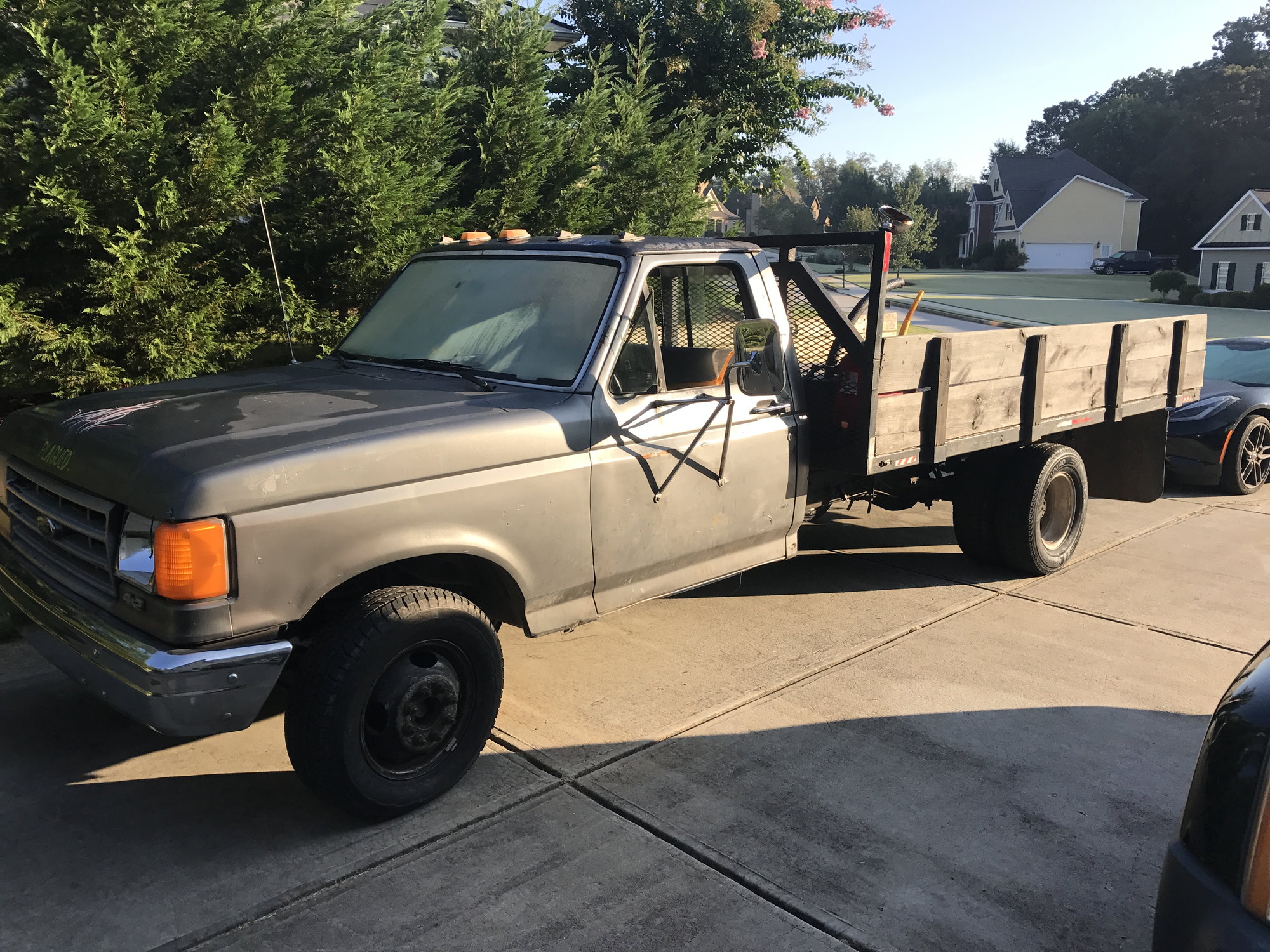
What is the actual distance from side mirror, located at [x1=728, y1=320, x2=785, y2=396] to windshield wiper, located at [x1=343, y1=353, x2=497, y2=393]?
3.48 ft

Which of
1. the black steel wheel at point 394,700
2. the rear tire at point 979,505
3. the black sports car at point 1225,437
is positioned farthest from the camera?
the black sports car at point 1225,437

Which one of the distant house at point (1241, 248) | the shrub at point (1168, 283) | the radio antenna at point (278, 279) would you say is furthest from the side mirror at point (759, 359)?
the distant house at point (1241, 248)

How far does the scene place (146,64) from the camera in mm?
6340

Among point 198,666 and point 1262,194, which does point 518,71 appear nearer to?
point 198,666

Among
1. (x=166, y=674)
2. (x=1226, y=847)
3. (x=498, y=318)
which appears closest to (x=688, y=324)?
(x=498, y=318)

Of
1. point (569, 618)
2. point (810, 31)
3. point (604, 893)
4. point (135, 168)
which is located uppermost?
point (810, 31)

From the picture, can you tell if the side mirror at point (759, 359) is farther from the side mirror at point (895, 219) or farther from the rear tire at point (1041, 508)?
the rear tire at point (1041, 508)

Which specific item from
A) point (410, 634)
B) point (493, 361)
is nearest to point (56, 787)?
point (410, 634)

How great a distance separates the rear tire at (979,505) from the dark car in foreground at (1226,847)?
4073 millimetres

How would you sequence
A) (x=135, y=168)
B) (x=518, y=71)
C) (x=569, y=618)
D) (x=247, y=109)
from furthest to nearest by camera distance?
(x=518, y=71), (x=247, y=109), (x=135, y=168), (x=569, y=618)

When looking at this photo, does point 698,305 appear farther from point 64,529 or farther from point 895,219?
point 64,529

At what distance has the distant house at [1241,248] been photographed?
1927 inches

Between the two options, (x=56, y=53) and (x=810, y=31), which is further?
(x=810, y=31)

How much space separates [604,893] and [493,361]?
7.16 ft
